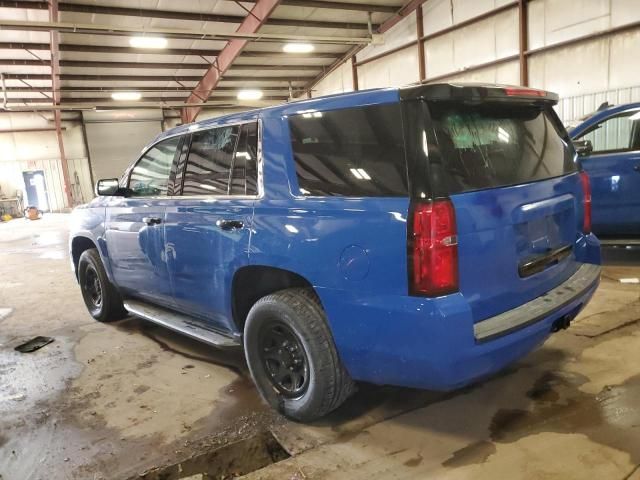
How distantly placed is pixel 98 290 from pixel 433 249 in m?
4.02

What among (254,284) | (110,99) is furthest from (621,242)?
(110,99)

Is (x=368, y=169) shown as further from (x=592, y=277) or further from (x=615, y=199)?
(x=615, y=199)

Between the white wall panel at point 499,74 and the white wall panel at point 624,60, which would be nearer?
the white wall panel at point 624,60

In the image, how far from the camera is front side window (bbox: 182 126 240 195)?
3.12 meters

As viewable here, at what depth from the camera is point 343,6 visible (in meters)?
14.8

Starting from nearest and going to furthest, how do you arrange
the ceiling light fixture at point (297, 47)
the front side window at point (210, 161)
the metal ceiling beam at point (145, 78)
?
the front side window at point (210, 161) → the ceiling light fixture at point (297, 47) → the metal ceiling beam at point (145, 78)

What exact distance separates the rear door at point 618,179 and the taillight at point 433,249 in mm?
4080

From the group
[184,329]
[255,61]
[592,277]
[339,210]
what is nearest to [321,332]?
[339,210]

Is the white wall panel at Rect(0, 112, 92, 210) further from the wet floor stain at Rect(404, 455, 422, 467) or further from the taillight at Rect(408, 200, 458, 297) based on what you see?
the taillight at Rect(408, 200, 458, 297)

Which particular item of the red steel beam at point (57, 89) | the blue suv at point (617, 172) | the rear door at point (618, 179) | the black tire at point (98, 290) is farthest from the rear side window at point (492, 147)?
the red steel beam at point (57, 89)

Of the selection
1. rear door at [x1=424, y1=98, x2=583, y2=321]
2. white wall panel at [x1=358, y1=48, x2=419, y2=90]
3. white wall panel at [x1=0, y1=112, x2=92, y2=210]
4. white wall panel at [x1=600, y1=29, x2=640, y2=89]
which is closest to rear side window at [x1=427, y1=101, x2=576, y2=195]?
rear door at [x1=424, y1=98, x2=583, y2=321]

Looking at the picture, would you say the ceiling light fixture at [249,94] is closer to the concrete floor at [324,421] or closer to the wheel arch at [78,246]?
the wheel arch at [78,246]

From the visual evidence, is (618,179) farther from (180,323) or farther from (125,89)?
(125,89)

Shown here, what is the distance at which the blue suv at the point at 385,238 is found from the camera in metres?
2.11
